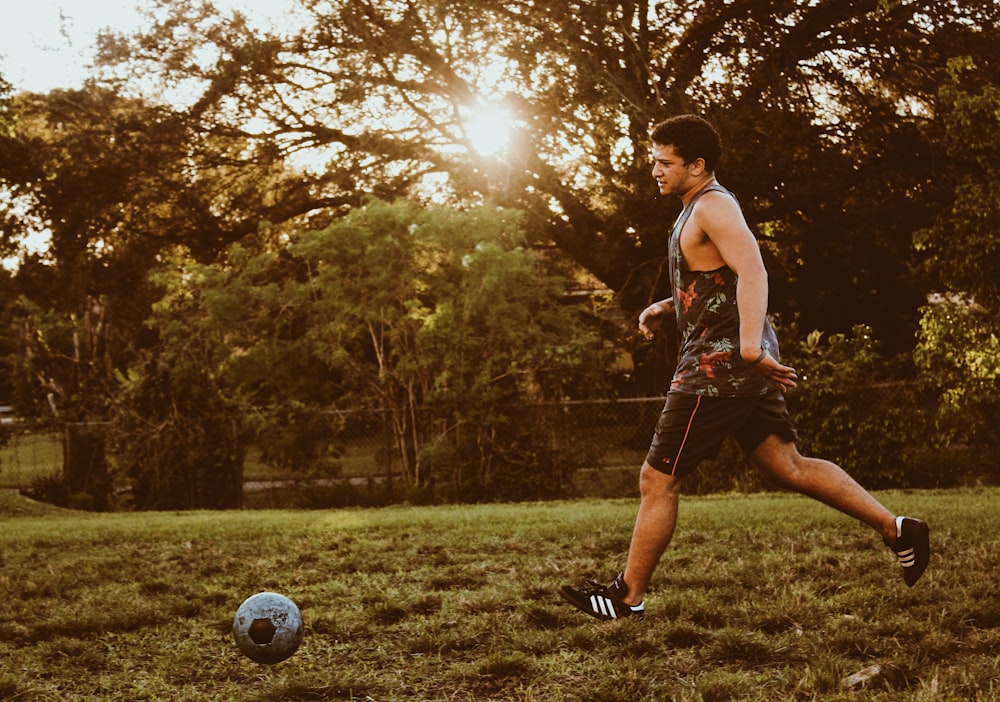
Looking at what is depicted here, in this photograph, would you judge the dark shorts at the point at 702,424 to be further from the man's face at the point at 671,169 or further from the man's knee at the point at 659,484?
the man's face at the point at 671,169

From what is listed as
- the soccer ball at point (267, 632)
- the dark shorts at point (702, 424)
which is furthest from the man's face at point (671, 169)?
the soccer ball at point (267, 632)

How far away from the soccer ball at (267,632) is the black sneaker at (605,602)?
1.12 meters

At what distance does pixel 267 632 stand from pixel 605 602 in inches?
54.0

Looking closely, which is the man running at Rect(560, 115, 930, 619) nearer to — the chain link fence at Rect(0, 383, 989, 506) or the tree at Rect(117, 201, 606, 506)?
the tree at Rect(117, 201, 606, 506)

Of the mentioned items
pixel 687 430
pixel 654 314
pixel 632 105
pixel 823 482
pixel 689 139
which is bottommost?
pixel 823 482

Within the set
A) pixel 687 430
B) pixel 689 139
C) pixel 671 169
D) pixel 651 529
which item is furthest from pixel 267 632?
pixel 689 139

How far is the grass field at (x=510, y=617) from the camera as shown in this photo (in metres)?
3.78

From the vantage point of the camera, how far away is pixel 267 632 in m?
3.94

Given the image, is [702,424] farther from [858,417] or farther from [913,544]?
[858,417]

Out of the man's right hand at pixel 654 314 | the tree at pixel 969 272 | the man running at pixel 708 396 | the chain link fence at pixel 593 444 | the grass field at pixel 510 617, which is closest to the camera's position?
the grass field at pixel 510 617

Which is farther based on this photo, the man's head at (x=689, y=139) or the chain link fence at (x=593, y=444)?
the chain link fence at (x=593, y=444)

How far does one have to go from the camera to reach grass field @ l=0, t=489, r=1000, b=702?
149 inches

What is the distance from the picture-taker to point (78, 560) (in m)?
7.04

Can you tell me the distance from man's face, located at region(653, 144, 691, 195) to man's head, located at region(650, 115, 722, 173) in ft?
0.06
